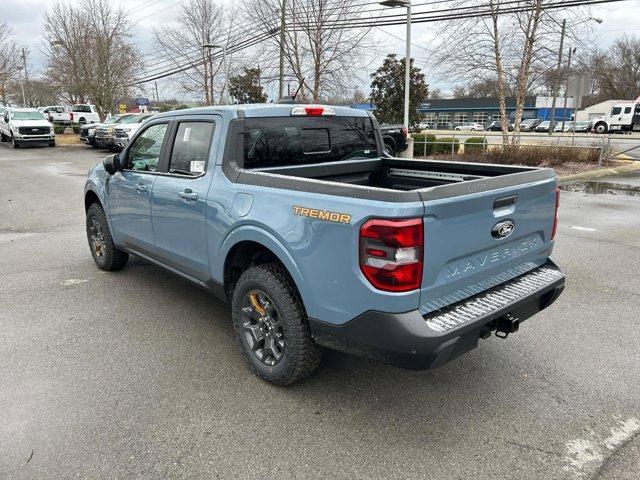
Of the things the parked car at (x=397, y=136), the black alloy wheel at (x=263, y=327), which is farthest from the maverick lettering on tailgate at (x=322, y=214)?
the parked car at (x=397, y=136)

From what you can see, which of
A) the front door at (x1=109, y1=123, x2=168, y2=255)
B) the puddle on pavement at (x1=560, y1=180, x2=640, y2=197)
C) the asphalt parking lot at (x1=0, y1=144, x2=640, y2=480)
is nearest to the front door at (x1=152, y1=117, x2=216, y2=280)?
the front door at (x1=109, y1=123, x2=168, y2=255)

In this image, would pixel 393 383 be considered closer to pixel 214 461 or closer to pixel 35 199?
pixel 214 461

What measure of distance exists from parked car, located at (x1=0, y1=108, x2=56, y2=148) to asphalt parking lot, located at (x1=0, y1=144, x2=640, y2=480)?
2486 centimetres

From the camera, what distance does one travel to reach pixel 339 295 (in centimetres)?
277

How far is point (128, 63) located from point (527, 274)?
35.5 m

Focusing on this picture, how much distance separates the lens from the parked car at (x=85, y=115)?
35347 mm

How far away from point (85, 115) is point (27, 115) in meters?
8.26

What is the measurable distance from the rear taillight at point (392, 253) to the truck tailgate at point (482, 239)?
0.21 feet

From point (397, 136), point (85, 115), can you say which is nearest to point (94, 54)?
point (85, 115)

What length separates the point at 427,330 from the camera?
8.61 feet

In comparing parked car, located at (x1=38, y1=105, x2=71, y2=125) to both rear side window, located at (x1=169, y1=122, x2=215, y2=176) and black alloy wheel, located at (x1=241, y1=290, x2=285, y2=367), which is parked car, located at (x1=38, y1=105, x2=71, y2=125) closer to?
rear side window, located at (x1=169, y1=122, x2=215, y2=176)

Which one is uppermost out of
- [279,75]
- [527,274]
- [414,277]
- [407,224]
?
[279,75]

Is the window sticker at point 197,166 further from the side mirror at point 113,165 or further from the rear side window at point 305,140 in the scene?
the side mirror at point 113,165

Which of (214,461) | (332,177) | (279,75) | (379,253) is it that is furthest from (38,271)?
(279,75)
